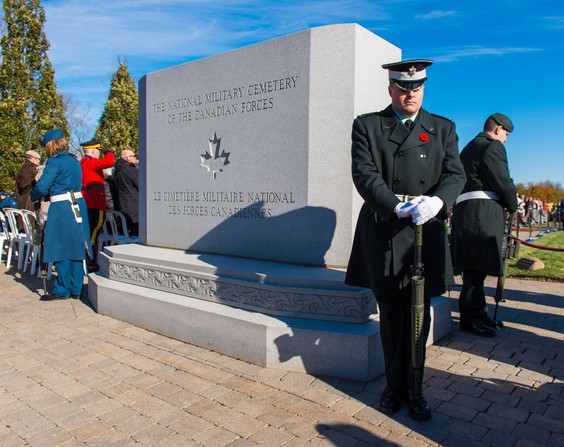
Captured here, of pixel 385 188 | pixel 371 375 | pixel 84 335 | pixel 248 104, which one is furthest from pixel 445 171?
pixel 84 335

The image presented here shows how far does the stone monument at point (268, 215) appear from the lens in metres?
3.40

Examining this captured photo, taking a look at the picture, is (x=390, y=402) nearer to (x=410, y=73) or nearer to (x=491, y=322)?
(x=410, y=73)

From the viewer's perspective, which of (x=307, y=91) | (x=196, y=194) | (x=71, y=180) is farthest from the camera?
(x=71, y=180)

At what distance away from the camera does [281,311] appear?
3.57 meters

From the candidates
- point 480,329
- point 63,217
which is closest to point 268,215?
point 480,329

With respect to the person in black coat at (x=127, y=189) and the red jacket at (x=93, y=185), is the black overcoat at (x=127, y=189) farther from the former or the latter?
the red jacket at (x=93, y=185)

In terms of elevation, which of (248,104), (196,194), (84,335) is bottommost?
(84,335)

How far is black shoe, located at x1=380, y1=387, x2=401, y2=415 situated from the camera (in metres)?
2.72

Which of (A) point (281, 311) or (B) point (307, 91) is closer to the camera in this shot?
(A) point (281, 311)

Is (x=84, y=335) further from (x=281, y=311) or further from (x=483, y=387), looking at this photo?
(x=483, y=387)

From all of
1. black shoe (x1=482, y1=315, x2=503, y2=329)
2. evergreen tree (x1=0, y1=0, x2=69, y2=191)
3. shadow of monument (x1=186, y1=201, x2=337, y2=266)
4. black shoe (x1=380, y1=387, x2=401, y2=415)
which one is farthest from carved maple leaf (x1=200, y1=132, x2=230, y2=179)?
evergreen tree (x1=0, y1=0, x2=69, y2=191)

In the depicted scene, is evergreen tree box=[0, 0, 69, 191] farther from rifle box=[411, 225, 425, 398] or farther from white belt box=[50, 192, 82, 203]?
rifle box=[411, 225, 425, 398]

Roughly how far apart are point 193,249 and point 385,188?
2.97 metres

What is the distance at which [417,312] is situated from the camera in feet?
8.27
